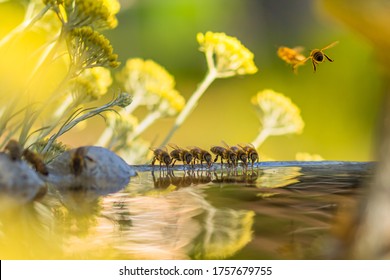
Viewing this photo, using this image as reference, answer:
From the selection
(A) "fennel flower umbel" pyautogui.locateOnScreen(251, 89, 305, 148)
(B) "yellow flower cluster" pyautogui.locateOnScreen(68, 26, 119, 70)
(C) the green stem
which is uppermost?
(B) "yellow flower cluster" pyautogui.locateOnScreen(68, 26, 119, 70)

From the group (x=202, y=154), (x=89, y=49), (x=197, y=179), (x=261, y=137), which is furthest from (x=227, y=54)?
(x=197, y=179)

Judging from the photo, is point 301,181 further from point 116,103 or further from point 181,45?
point 181,45

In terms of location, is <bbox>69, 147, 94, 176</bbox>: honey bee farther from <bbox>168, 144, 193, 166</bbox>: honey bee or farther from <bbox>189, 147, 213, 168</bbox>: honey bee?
<bbox>189, 147, 213, 168</bbox>: honey bee

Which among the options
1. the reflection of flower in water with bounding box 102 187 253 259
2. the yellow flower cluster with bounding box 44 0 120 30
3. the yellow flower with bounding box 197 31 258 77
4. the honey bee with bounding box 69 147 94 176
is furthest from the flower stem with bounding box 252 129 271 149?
the reflection of flower in water with bounding box 102 187 253 259

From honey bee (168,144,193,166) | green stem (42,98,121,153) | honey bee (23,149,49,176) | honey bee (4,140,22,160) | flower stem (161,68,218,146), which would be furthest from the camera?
flower stem (161,68,218,146)

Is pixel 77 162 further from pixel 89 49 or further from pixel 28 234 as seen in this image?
pixel 28 234

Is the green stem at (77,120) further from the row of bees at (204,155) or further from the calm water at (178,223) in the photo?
the calm water at (178,223)
